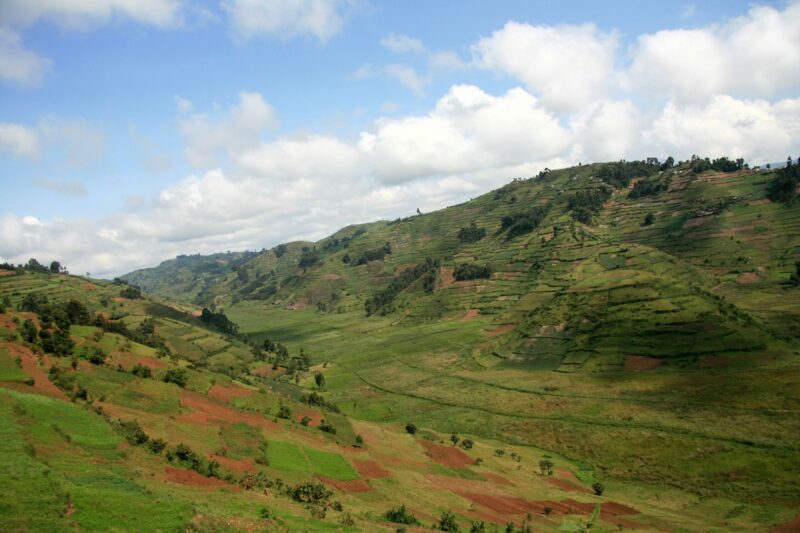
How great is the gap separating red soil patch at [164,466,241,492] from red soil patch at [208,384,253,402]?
1274 inches

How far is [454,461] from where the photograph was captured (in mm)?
71375

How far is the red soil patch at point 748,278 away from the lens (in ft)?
546

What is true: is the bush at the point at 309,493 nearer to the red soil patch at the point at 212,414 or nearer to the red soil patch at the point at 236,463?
the red soil patch at the point at 236,463

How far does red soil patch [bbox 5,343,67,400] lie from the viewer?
47.7 metres

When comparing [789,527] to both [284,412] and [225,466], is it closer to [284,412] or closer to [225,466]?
[225,466]

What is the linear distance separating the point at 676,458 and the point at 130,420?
2996 inches

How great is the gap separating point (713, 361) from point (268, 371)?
122 m

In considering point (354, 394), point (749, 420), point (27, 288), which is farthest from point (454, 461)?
point (27, 288)

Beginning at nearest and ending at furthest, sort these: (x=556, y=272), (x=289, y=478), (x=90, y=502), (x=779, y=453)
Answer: (x=90, y=502), (x=289, y=478), (x=779, y=453), (x=556, y=272)

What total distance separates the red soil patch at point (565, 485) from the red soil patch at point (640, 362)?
52.8m

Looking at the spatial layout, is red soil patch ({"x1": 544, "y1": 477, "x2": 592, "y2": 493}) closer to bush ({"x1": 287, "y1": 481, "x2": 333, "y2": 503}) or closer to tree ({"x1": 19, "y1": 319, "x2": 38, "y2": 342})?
bush ({"x1": 287, "y1": 481, "x2": 333, "y2": 503})

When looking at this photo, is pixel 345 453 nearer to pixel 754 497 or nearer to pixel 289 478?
pixel 289 478

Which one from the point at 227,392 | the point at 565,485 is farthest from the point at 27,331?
the point at 565,485

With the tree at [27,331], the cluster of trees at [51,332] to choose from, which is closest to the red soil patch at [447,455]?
the cluster of trees at [51,332]
